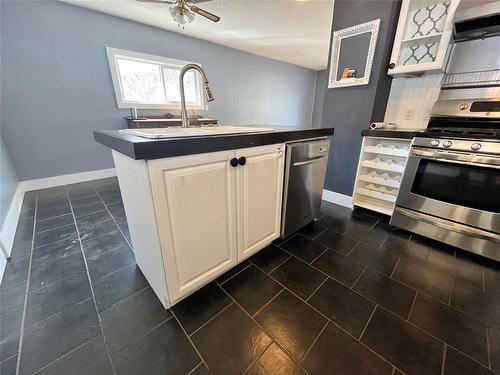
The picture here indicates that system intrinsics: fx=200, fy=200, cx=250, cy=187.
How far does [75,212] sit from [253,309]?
2270 millimetres

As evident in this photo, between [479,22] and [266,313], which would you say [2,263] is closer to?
[266,313]

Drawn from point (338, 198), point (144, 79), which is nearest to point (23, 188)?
point (144, 79)

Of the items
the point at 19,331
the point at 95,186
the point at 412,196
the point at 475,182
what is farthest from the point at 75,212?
the point at 475,182

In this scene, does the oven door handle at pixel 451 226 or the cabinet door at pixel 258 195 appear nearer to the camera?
the cabinet door at pixel 258 195

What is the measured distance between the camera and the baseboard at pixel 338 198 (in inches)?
97.4

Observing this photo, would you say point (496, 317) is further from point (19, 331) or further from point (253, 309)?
point (19, 331)

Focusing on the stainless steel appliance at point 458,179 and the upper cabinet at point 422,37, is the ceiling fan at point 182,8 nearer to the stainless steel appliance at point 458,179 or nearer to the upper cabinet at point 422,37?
the upper cabinet at point 422,37

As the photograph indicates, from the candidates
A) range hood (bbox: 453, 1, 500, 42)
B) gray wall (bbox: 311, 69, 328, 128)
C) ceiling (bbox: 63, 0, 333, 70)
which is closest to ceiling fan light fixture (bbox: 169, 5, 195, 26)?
ceiling (bbox: 63, 0, 333, 70)

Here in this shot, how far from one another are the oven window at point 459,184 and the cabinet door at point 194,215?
1.70 m

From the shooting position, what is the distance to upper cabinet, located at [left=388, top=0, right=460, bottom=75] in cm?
165

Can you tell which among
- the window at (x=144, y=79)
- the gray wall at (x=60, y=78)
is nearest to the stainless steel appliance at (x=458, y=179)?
the window at (x=144, y=79)

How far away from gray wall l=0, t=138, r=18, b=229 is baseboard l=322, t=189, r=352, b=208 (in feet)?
10.6

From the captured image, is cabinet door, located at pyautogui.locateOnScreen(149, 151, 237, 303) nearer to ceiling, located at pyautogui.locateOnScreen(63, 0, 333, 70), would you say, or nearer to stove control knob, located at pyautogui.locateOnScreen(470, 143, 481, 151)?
stove control knob, located at pyautogui.locateOnScreen(470, 143, 481, 151)

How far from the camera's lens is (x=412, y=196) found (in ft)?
5.93
